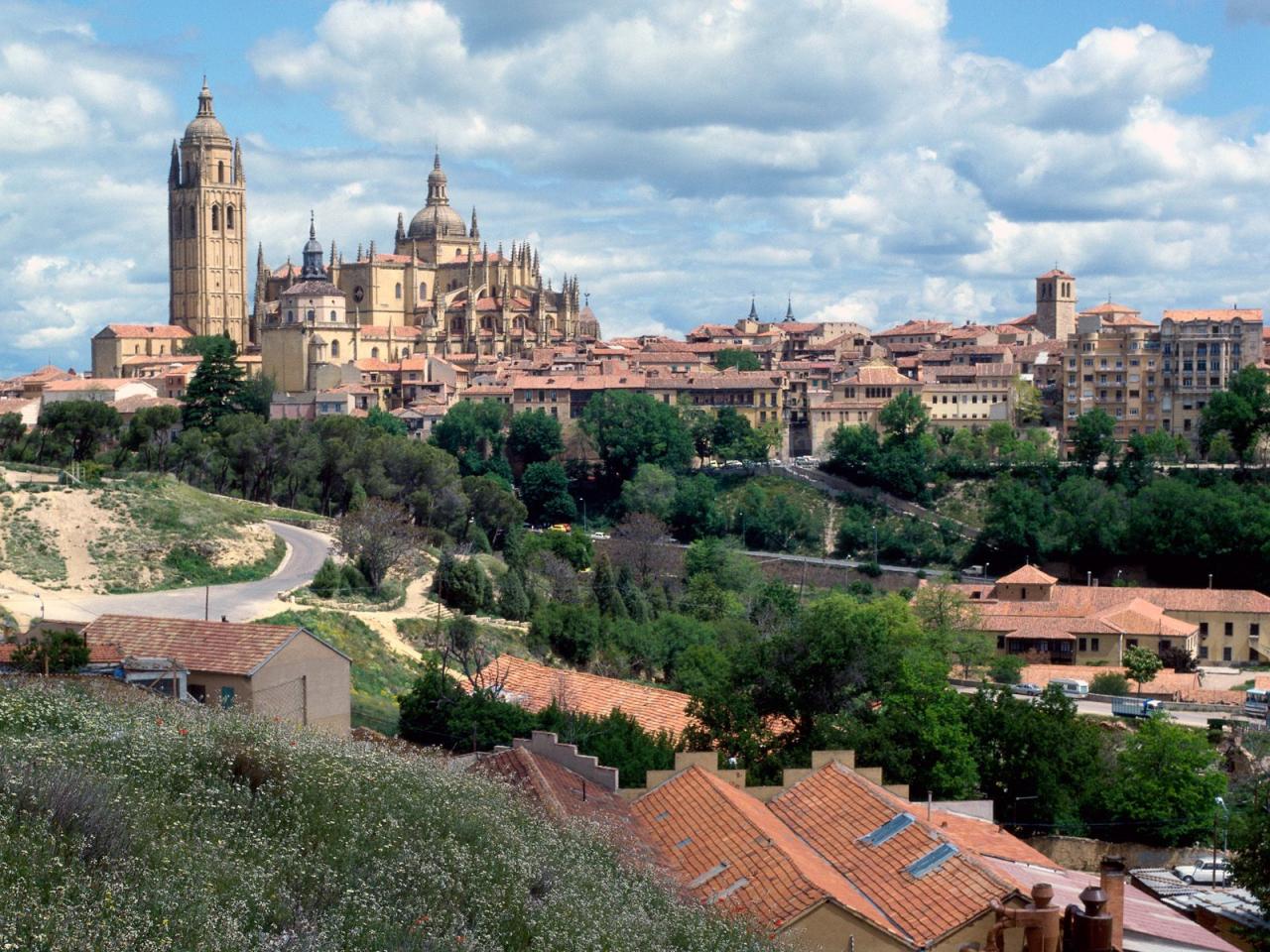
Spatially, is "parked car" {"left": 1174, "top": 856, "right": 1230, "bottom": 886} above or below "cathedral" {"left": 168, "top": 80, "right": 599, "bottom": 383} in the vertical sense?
below

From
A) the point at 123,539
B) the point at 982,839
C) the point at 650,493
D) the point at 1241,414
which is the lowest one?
the point at 982,839

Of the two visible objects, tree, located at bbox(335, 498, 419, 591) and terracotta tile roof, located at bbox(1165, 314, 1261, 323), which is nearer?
tree, located at bbox(335, 498, 419, 591)

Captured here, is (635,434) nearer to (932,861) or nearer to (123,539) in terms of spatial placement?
(123,539)

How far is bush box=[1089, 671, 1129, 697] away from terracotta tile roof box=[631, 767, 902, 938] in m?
28.8

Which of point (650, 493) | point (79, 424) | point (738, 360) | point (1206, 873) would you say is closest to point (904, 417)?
point (650, 493)

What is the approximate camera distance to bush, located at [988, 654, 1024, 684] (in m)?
48.4

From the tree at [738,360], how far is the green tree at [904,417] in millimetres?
18003

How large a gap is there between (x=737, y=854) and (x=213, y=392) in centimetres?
6482

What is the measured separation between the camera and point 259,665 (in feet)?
79.6

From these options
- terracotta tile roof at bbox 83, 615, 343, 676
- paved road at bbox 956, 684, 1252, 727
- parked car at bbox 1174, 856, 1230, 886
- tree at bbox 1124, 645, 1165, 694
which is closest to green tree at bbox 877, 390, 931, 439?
tree at bbox 1124, 645, 1165, 694

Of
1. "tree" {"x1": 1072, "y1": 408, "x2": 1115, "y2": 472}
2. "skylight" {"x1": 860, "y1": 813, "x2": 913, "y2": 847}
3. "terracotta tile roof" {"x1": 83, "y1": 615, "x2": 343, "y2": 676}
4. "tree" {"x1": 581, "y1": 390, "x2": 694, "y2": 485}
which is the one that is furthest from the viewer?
"tree" {"x1": 581, "y1": 390, "x2": 694, "y2": 485}

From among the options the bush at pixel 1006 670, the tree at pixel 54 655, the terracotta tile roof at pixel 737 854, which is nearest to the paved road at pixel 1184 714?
the bush at pixel 1006 670

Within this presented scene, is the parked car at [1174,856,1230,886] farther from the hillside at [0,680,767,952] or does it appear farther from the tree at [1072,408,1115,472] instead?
the tree at [1072,408,1115,472]

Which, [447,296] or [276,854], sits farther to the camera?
[447,296]
